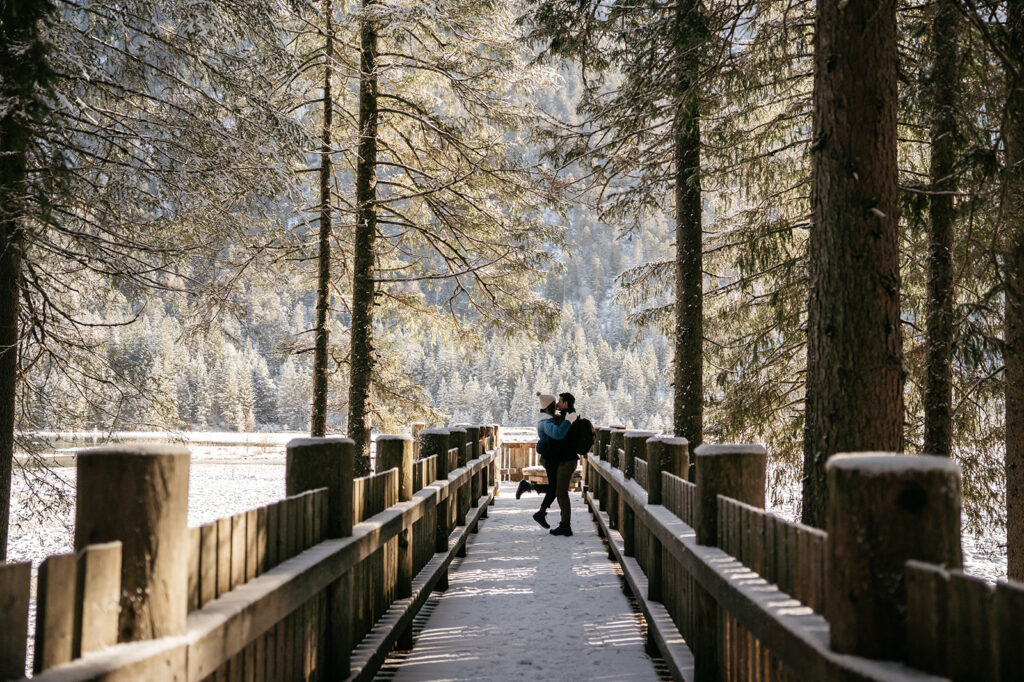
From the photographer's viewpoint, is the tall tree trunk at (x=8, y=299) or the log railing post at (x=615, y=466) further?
the log railing post at (x=615, y=466)

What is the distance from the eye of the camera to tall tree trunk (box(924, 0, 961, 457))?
23.0ft

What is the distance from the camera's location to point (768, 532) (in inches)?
110

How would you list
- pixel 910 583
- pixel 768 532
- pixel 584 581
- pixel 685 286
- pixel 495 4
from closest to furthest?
pixel 910 583 → pixel 768 532 → pixel 584 581 → pixel 685 286 → pixel 495 4

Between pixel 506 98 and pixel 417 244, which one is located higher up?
pixel 506 98

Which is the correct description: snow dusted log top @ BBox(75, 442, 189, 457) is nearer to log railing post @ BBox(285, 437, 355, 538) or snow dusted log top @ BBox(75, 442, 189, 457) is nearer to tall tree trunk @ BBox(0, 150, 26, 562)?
log railing post @ BBox(285, 437, 355, 538)

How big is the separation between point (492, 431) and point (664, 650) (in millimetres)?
11801

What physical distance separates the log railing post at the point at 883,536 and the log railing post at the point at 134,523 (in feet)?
5.76

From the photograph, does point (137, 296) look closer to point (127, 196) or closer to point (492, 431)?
point (127, 196)

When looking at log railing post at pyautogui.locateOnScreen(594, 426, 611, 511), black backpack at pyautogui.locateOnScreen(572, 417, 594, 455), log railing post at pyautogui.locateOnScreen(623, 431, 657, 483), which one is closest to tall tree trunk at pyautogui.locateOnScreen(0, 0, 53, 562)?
log railing post at pyautogui.locateOnScreen(623, 431, 657, 483)

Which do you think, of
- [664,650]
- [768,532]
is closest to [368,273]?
[664,650]

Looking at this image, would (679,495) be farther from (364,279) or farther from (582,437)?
(364,279)

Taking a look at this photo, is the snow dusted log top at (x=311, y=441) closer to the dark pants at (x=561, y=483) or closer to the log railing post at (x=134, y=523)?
the log railing post at (x=134, y=523)

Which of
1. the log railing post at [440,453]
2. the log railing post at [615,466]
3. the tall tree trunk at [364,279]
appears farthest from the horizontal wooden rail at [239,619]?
the tall tree trunk at [364,279]

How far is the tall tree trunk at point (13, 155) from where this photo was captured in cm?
456
